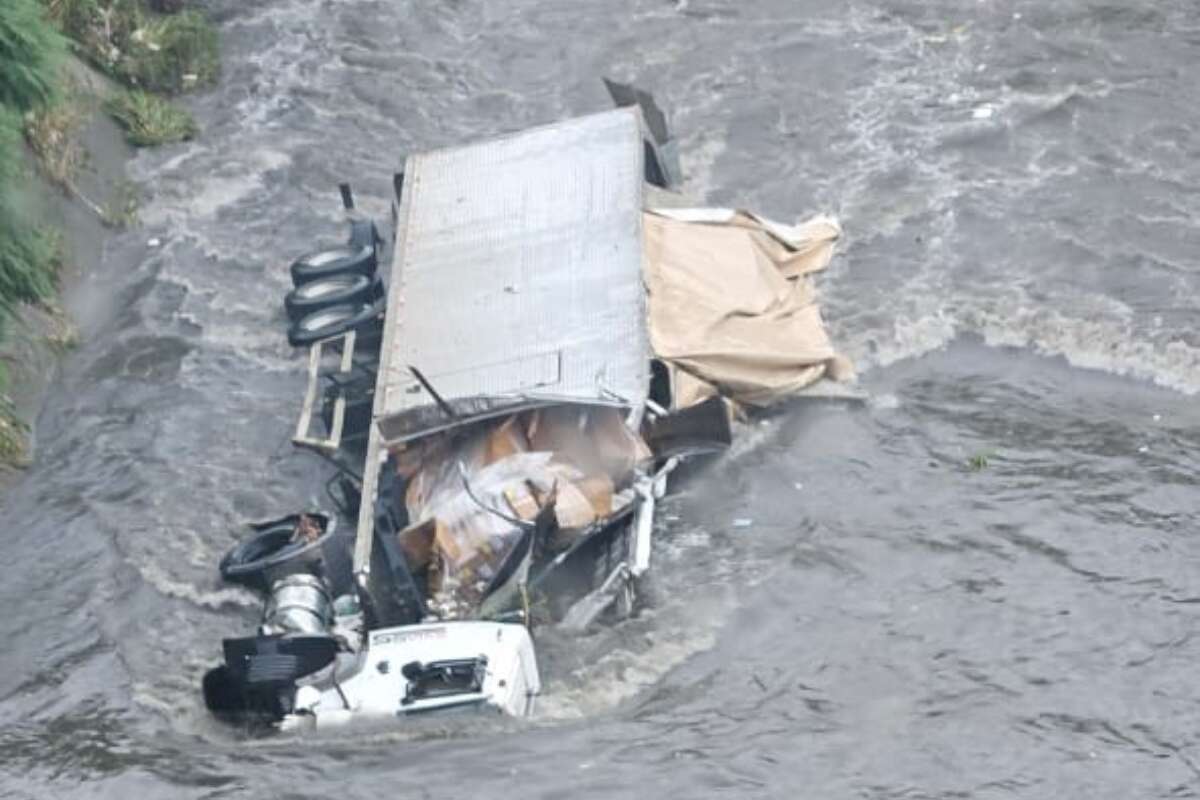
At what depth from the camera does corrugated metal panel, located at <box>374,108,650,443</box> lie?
1605 centimetres

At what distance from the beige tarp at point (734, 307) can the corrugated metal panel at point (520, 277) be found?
37cm

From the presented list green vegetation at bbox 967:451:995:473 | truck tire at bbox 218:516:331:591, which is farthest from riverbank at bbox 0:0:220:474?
green vegetation at bbox 967:451:995:473

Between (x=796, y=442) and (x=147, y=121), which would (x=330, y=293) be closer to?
(x=796, y=442)

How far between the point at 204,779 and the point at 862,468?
6530mm

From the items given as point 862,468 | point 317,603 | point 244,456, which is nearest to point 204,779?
point 317,603

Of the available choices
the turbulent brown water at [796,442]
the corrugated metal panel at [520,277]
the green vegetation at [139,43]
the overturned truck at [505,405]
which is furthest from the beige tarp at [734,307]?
the green vegetation at [139,43]

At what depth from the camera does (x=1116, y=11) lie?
953 inches

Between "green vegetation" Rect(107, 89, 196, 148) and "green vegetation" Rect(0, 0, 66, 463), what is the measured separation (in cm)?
424

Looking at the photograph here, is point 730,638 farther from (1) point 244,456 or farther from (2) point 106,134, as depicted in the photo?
(2) point 106,134

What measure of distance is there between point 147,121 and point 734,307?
32.0 ft

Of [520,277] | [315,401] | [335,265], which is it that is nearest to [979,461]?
[520,277]

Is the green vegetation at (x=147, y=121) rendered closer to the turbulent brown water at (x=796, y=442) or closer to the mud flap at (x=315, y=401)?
the turbulent brown water at (x=796, y=442)

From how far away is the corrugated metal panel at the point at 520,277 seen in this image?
16.0 meters

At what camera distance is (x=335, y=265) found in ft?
65.1
